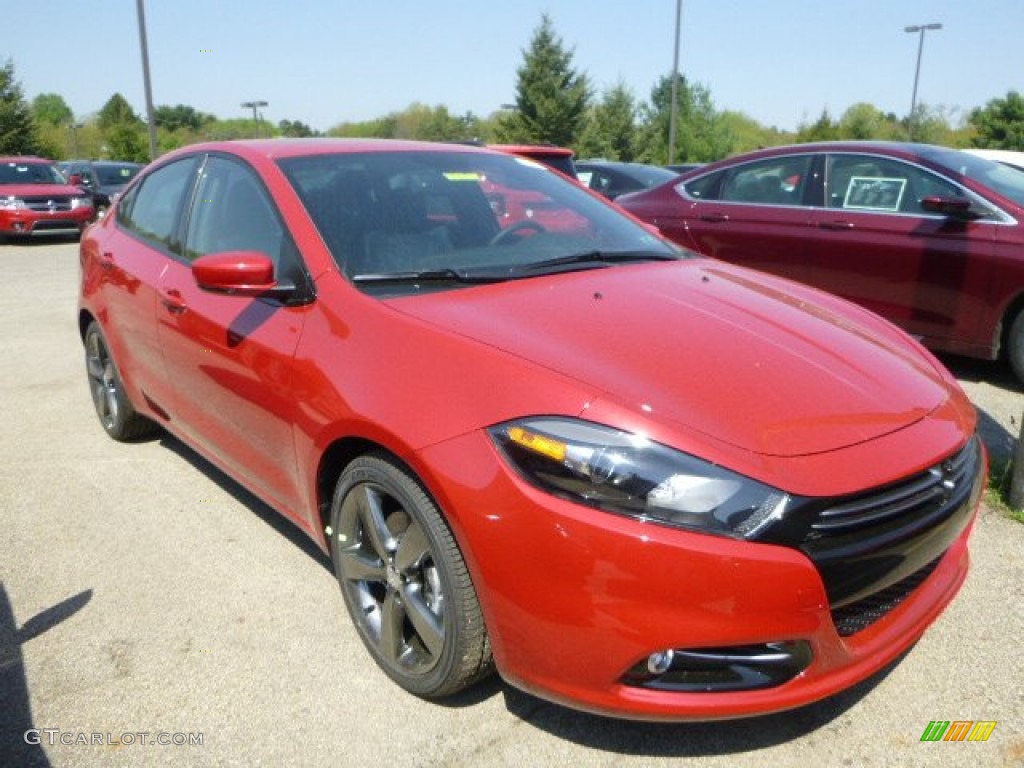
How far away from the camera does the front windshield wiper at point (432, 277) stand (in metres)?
2.54

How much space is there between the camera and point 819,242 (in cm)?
572

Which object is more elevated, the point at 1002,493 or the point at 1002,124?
the point at 1002,124

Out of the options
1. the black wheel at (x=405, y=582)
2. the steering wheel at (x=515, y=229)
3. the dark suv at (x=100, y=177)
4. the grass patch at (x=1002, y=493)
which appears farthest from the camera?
the dark suv at (x=100, y=177)

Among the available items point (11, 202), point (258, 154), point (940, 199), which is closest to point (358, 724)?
point (258, 154)

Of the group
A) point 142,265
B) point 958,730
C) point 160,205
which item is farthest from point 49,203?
point 958,730

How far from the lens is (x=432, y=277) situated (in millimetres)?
2580

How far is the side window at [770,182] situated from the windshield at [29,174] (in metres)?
14.8

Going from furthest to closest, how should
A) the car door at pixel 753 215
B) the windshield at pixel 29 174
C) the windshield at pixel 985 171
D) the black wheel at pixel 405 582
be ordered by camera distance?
the windshield at pixel 29 174, the car door at pixel 753 215, the windshield at pixel 985 171, the black wheel at pixel 405 582

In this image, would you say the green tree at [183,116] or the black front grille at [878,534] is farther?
the green tree at [183,116]

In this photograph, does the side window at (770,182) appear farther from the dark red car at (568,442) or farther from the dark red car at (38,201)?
the dark red car at (38,201)

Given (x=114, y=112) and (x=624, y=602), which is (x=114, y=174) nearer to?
(x=624, y=602)

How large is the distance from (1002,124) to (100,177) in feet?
129

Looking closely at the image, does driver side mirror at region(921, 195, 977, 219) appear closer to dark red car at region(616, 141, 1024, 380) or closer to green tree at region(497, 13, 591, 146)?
dark red car at region(616, 141, 1024, 380)

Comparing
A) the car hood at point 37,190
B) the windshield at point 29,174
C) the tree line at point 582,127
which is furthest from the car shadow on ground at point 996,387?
the tree line at point 582,127
